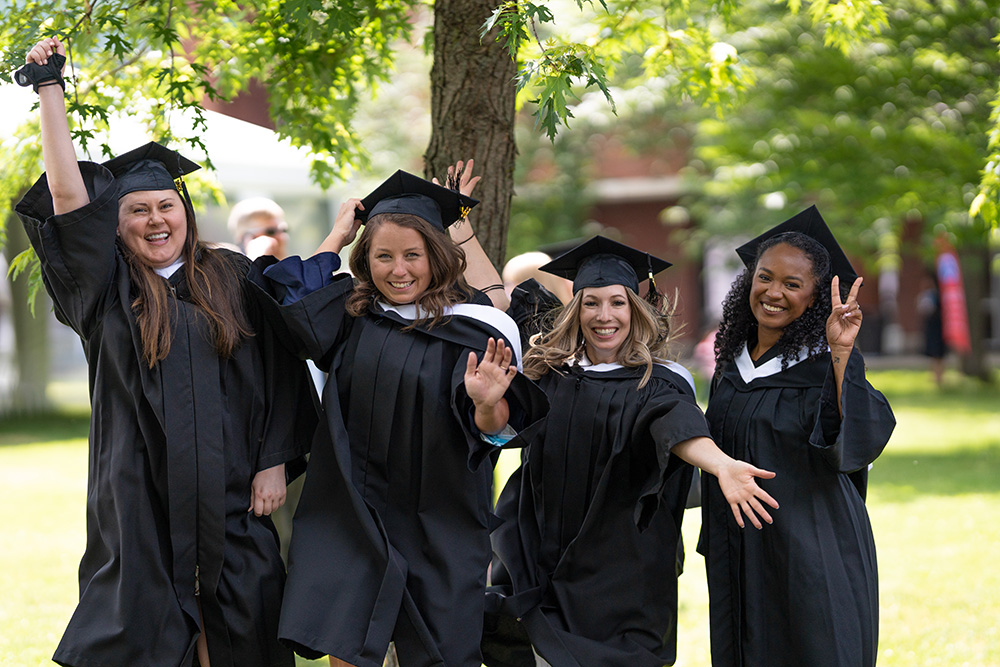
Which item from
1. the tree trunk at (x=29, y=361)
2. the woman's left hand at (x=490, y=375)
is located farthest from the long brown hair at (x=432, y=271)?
the tree trunk at (x=29, y=361)

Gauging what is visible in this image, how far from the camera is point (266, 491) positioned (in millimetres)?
3326

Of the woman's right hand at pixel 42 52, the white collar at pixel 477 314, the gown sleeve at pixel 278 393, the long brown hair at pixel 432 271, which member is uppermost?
the woman's right hand at pixel 42 52

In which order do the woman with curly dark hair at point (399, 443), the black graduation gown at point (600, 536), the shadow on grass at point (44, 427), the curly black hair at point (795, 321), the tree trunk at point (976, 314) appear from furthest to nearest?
1. the tree trunk at point (976, 314)
2. the shadow on grass at point (44, 427)
3. the curly black hair at point (795, 321)
4. the black graduation gown at point (600, 536)
5. the woman with curly dark hair at point (399, 443)

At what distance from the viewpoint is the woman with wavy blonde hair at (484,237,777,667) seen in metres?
3.46

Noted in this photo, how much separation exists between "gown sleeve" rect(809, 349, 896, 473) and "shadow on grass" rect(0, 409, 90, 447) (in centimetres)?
1197

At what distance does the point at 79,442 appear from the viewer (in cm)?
1294

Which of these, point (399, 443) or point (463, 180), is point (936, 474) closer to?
point (463, 180)

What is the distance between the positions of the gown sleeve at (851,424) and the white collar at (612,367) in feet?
1.59

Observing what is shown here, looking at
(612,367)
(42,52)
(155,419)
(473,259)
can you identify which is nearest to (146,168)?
(42,52)

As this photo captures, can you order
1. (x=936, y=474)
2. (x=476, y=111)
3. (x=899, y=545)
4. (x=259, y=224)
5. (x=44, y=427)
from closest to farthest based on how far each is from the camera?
(x=476, y=111) < (x=259, y=224) < (x=899, y=545) < (x=936, y=474) < (x=44, y=427)

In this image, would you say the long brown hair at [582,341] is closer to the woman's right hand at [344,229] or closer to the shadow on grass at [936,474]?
the woman's right hand at [344,229]

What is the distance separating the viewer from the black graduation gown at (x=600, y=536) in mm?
3453

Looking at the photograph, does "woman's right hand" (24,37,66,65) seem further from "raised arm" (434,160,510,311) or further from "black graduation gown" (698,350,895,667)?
"black graduation gown" (698,350,895,667)

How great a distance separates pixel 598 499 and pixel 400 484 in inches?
27.5
